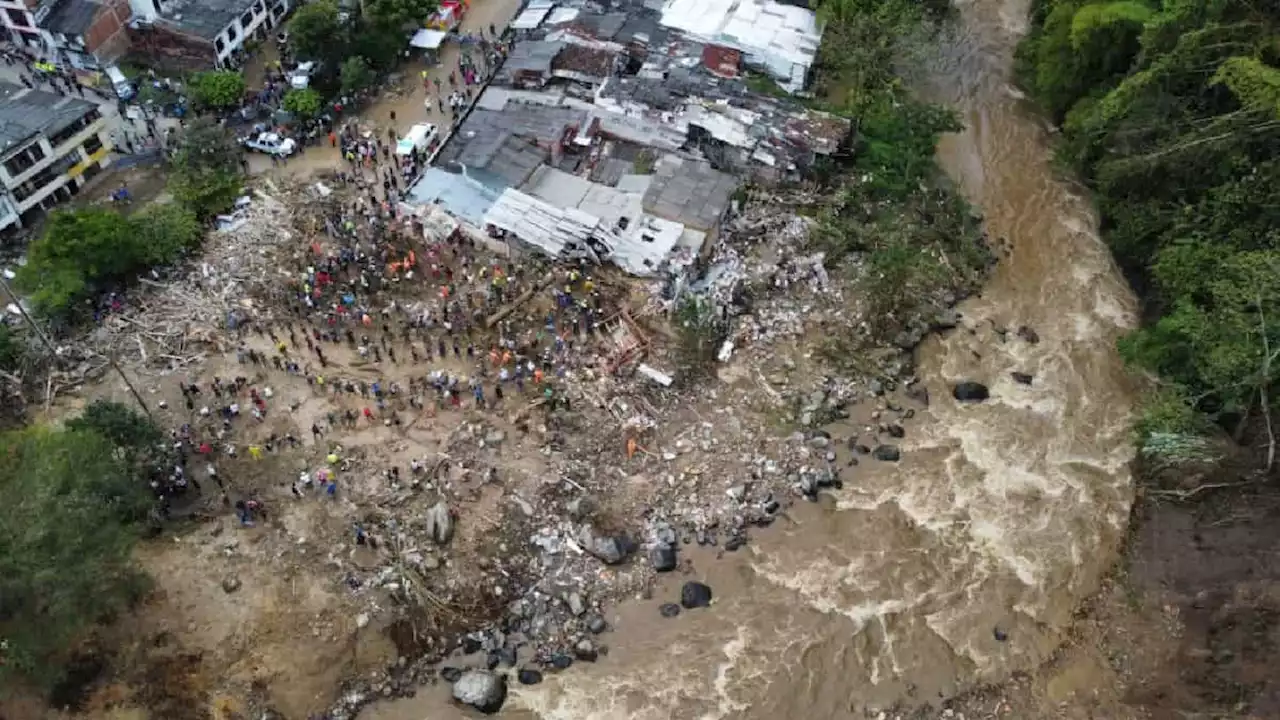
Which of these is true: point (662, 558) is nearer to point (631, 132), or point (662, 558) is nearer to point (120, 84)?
point (631, 132)

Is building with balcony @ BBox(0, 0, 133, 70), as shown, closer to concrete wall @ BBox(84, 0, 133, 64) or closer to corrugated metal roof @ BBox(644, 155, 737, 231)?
concrete wall @ BBox(84, 0, 133, 64)

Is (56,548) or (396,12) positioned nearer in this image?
(56,548)

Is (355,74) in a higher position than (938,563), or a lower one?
higher

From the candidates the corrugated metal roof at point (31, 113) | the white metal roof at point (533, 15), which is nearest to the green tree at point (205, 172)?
the corrugated metal roof at point (31, 113)

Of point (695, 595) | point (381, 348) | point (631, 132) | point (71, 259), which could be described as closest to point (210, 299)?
point (71, 259)

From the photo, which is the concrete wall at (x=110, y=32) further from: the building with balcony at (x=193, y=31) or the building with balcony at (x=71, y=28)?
the building with balcony at (x=193, y=31)

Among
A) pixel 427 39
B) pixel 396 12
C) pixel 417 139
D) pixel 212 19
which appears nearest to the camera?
pixel 417 139
